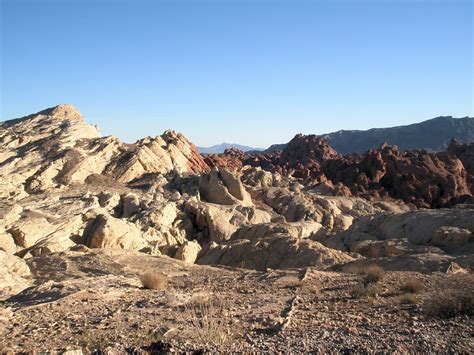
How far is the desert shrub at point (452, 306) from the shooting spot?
793cm

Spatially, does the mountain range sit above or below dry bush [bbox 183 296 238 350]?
above

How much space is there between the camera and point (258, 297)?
10289 mm

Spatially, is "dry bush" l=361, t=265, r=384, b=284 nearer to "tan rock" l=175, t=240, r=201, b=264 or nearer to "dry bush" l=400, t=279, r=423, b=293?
"dry bush" l=400, t=279, r=423, b=293

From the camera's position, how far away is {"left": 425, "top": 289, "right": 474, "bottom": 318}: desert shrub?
26.0 feet

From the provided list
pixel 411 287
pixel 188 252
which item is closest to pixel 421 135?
pixel 188 252

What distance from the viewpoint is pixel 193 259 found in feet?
73.4

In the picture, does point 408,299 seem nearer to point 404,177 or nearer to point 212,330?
point 212,330

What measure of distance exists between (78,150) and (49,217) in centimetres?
1567

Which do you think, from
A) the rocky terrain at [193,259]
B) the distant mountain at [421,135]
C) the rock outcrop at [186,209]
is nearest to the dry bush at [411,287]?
the rocky terrain at [193,259]

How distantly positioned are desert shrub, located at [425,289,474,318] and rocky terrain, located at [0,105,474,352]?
28 millimetres

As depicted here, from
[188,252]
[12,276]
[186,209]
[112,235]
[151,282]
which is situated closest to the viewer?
[151,282]

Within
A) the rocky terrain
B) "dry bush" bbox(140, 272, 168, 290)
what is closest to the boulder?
the rocky terrain

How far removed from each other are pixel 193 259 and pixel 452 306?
51.4 ft

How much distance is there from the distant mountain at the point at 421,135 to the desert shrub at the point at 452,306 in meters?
157
